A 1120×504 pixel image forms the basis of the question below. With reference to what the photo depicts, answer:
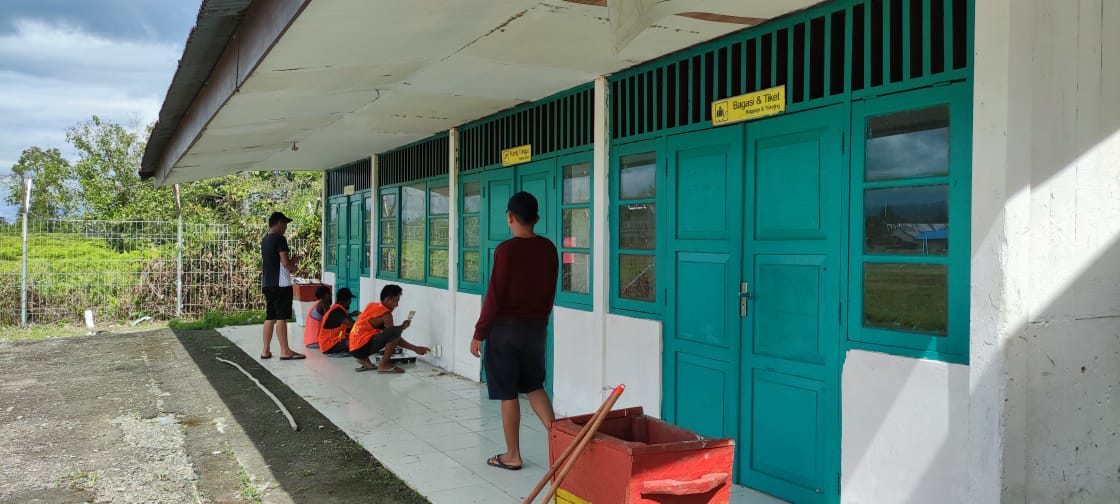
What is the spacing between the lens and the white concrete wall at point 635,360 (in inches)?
207

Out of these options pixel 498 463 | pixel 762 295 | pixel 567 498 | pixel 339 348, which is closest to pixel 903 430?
pixel 762 295

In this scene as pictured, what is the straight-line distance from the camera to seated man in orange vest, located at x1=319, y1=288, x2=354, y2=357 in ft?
31.4

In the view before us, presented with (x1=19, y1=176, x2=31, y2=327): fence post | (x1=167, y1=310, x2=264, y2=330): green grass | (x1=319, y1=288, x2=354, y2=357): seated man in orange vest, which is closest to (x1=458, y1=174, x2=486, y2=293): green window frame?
(x1=319, y1=288, x2=354, y2=357): seated man in orange vest

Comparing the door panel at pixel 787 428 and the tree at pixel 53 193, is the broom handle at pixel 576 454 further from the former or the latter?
the tree at pixel 53 193

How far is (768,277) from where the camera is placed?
4.36m

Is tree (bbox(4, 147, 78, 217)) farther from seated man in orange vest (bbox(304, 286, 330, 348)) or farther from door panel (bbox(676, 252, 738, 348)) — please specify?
door panel (bbox(676, 252, 738, 348))

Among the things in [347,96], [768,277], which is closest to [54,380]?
[347,96]

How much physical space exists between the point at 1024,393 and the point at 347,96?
5.05 meters

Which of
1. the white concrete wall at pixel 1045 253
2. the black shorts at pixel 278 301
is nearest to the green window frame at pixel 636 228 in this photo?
A: the white concrete wall at pixel 1045 253

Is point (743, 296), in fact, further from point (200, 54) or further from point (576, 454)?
A: point (200, 54)

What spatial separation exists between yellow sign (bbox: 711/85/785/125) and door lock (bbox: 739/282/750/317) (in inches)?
38.6

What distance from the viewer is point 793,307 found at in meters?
4.20

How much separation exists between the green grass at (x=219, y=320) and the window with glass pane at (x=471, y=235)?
7.15m

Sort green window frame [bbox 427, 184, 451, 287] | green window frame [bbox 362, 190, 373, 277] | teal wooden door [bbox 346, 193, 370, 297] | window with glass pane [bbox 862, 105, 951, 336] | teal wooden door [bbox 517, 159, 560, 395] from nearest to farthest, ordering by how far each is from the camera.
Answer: window with glass pane [bbox 862, 105, 951, 336]
teal wooden door [bbox 517, 159, 560, 395]
green window frame [bbox 427, 184, 451, 287]
green window frame [bbox 362, 190, 373, 277]
teal wooden door [bbox 346, 193, 370, 297]
